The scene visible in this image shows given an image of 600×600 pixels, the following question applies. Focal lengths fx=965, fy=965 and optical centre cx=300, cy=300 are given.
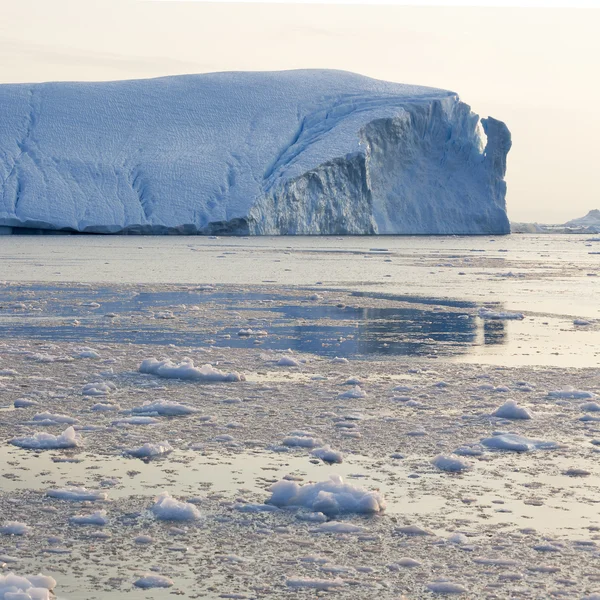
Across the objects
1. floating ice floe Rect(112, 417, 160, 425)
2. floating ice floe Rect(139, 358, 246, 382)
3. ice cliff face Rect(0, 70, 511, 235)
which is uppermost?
ice cliff face Rect(0, 70, 511, 235)

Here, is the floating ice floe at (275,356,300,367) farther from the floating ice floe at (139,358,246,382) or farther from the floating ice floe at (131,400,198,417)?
the floating ice floe at (131,400,198,417)

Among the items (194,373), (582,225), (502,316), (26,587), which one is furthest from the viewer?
(582,225)

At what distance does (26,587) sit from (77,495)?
92 cm

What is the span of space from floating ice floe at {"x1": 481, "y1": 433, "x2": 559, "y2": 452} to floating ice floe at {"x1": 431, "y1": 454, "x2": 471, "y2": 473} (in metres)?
0.36

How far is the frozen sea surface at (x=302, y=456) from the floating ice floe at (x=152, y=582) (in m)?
0.01

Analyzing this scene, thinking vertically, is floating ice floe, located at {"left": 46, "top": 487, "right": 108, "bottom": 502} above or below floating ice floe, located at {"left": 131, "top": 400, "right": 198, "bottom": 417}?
below

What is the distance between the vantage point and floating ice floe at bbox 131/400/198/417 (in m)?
4.67

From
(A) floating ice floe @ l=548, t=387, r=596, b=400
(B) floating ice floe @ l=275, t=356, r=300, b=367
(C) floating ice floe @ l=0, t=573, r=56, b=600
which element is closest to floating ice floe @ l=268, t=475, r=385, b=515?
(C) floating ice floe @ l=0, t=573, r=56, b=600

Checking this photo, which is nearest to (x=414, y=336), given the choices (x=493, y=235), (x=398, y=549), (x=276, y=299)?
(x=276, y=299)

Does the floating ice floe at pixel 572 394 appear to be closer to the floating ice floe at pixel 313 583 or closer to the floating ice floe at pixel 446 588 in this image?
the floating ice floe at pixel 446 588

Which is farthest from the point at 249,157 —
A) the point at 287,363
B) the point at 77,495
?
the point at 77,495

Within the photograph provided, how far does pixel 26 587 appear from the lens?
232cm

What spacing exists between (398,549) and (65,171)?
110 ft

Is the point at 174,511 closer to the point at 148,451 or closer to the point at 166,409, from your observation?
the point at 148,451
